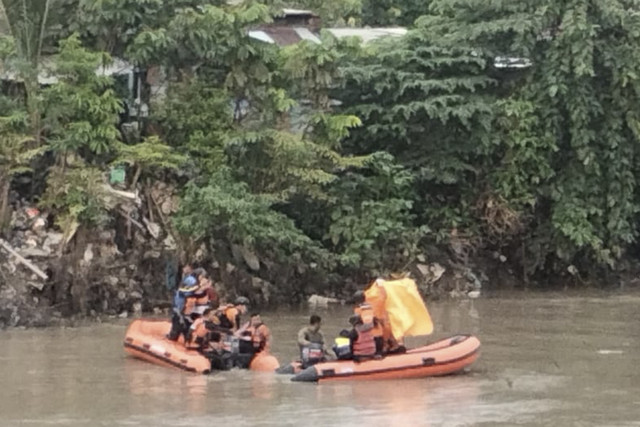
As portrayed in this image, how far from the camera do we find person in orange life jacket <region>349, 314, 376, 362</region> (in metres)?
17.1

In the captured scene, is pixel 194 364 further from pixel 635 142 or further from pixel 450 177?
pixel 635 142

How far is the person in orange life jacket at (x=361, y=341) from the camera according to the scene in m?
17.1

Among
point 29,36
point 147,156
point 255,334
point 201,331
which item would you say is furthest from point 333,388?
point 29,36

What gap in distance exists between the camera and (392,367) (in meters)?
17.2

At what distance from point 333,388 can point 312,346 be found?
3.24 ft

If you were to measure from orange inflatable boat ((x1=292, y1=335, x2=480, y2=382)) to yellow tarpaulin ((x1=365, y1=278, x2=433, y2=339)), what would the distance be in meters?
0.32

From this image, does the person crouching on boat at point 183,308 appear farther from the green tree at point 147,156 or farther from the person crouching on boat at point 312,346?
the green tree at point 147,156

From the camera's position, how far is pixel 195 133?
25656 mm

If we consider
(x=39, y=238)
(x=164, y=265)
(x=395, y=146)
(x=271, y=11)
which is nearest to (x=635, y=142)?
(x=395, y=146)

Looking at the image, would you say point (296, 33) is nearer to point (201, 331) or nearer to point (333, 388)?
point (201, 331)

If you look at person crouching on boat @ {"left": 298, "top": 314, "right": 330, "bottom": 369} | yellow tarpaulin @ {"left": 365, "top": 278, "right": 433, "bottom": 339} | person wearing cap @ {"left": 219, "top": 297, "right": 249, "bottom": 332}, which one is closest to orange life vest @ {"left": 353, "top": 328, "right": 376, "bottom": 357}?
yellow tarpaulin @ {"left": 365, "top": 278, "right": 433, "bottom": 339}

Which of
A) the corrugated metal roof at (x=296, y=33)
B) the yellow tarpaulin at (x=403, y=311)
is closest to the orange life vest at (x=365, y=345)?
the yellow tarpaulin at (x=403, y=311)

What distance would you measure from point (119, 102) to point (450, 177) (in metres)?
6.96

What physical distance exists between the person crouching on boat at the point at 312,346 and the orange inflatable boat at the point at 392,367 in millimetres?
306
